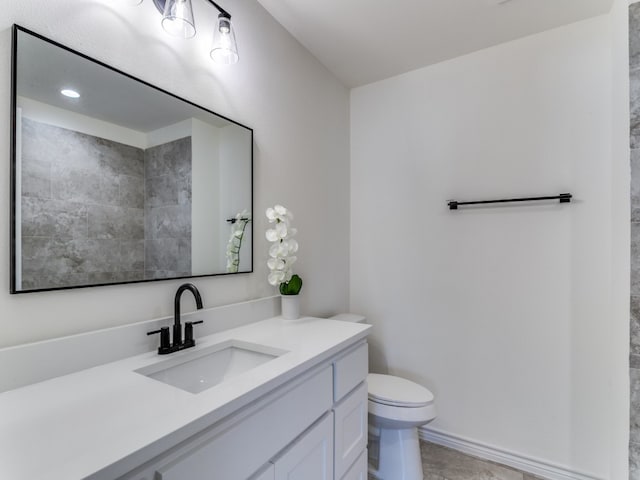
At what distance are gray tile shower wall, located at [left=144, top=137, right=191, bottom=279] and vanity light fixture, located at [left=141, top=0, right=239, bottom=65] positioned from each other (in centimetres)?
38

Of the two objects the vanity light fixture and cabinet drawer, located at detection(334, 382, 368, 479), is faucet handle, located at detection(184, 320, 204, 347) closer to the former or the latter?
cabinet drawer, located at detection(334, 382, 368, 479)

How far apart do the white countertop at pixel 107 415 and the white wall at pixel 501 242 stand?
1.33 meters

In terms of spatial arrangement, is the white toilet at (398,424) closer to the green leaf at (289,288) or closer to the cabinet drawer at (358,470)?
the cabinet drawer at (358,470)

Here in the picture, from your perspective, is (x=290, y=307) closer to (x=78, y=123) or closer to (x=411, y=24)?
(x=78, y=123)

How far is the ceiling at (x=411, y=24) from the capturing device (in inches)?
63.9

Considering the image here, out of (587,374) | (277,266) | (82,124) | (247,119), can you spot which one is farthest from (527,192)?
(82,124)

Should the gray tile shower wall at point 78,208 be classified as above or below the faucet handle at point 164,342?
above

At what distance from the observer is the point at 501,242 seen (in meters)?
1.92

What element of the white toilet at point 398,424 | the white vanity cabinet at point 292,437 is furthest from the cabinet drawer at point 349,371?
the white toilet at point 398,424

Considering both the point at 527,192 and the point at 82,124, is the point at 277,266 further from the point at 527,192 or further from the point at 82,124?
the point at 527,192

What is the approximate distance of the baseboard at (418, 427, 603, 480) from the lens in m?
1.73

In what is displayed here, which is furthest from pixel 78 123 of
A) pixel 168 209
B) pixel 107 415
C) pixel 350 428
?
pixel 350 428

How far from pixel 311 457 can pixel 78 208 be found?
1.05 metres

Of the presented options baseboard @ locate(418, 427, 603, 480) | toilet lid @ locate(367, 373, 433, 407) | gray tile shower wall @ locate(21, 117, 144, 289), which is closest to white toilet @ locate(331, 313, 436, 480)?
toilet lid @ locate(367, 373, 433, 407)
